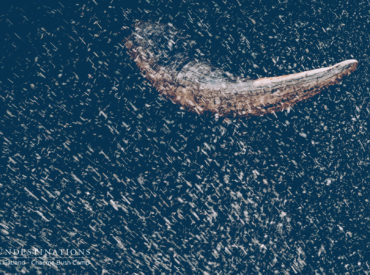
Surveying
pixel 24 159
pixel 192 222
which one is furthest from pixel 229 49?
pixel 24 159

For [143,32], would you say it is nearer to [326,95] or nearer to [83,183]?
[83,183]

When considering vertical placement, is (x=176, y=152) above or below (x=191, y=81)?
below

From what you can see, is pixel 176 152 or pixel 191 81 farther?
pixel 176 152

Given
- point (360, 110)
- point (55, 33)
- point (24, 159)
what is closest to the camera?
point (55, 33)
